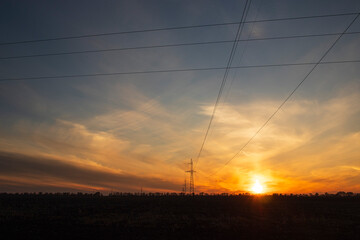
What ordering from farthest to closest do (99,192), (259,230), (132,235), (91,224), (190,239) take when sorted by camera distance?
(99,192) → (91,224) → (259,230) → (132,235) → (190,239)

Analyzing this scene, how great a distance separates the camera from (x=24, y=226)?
90.4 ft

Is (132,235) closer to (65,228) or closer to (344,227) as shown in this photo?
(65,228)

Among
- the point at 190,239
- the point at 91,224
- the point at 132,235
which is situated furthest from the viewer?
the point at 91,224

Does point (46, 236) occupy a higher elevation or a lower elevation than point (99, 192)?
lower

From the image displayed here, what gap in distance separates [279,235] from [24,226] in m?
27.1

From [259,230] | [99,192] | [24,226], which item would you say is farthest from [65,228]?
[99,192]

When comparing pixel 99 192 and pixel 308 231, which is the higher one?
pixel 99 192

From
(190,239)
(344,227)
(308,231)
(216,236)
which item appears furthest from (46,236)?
(344,227)

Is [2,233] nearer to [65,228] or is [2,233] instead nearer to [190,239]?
[65,228]

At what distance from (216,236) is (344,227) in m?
17.4

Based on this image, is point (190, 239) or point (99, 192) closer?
point (190, 239)

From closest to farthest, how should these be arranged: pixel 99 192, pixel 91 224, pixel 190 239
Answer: pixel 190 239 < pixel 91 224 < pixel 99 192

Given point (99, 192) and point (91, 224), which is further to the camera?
point (99, 192)

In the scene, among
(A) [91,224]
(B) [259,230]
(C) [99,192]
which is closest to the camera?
(B) [259,230]
